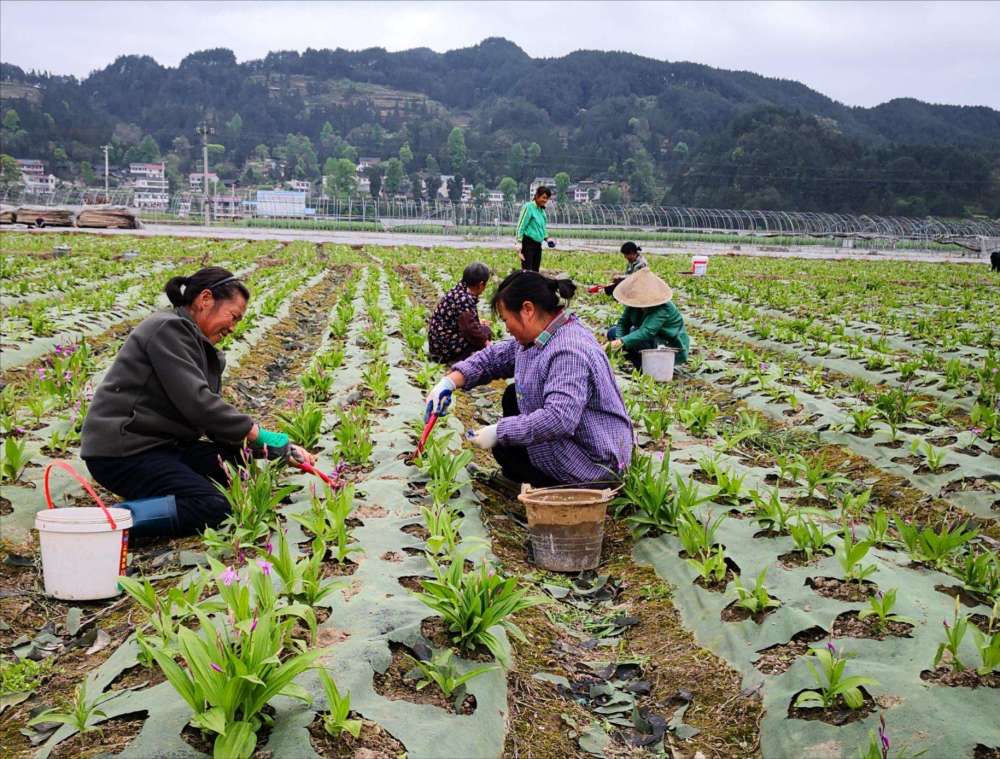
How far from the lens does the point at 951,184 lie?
79.8m

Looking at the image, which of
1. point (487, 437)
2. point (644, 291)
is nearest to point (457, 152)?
point (644, 291)

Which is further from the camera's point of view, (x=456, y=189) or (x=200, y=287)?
(x=456, y=189)

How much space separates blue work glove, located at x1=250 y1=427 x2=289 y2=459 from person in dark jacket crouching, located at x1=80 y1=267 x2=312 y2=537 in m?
0.08

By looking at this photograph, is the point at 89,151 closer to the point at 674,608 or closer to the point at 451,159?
the point at 451,159

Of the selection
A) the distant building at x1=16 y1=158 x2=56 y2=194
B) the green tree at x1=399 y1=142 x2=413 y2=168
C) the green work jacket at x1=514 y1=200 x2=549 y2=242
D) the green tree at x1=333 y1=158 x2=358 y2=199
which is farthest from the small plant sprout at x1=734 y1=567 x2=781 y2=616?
the distant building at x1=16 y1=158 x2=56 y2=194

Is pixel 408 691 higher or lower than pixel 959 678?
lower

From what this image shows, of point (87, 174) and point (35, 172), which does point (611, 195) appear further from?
point (35, 172)

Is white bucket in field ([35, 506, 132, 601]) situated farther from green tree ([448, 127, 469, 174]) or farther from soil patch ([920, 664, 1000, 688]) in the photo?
green tree ([448, 127, 469, 174])

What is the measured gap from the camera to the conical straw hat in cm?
933

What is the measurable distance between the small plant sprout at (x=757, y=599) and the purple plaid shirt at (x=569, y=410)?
4.30 ft

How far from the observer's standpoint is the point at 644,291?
939cm

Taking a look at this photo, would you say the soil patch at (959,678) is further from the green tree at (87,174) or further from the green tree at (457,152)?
the green tree at (87,174)

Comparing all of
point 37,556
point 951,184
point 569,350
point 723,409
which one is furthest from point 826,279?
point 951,184

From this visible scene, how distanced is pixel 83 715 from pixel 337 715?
2.61 feet
